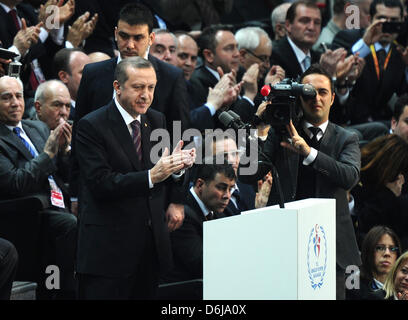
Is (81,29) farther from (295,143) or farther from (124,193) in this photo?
(295,143)

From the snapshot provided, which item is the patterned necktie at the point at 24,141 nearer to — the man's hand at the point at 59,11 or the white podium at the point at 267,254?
the man's hand at the point at 59,11

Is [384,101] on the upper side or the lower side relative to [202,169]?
upper

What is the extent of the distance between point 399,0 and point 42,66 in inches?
125

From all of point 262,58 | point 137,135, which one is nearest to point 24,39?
point 137,135

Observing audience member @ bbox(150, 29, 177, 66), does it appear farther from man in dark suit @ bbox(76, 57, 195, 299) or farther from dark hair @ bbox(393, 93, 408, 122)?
man in dark suit @ bbox(76, 57, 195, 299)

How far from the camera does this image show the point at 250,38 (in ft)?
23.9

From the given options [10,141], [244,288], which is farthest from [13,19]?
[244,288]

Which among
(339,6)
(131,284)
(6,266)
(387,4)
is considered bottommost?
(131,284)

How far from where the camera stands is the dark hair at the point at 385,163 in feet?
20.6

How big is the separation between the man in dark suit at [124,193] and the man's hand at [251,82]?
6.87ft

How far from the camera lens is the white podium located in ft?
11.6

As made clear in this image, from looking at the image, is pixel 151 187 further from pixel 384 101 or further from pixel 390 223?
pixel 384 101

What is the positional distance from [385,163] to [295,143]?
2.07 metres

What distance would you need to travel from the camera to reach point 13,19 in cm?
645
